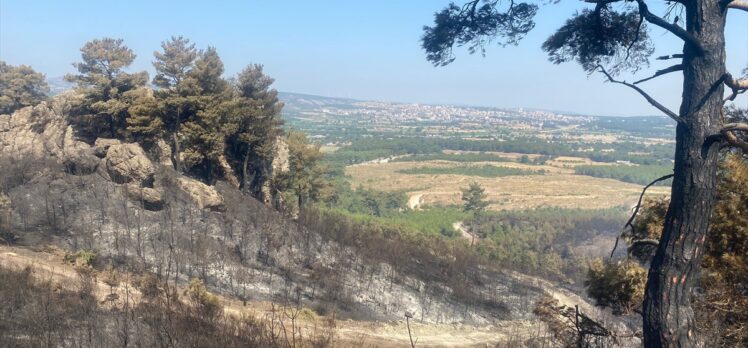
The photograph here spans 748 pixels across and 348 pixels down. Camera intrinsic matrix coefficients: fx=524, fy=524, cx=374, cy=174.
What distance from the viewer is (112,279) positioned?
44.9 feet

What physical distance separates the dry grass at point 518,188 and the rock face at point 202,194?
47.1 metres

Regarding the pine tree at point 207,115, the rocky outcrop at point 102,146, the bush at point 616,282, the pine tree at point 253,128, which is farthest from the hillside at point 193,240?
the bush at point 616,282

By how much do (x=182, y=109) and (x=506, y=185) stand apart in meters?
65.8

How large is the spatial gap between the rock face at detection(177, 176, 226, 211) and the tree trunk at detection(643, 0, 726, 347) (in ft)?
64.2

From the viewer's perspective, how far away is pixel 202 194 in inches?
856

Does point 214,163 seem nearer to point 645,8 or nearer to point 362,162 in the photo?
point 645,8

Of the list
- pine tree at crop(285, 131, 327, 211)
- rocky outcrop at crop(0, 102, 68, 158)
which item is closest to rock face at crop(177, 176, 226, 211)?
rocky outcrop at crop(0, 102, 68, 158)

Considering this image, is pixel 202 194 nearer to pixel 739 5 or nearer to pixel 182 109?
pixel 182 109

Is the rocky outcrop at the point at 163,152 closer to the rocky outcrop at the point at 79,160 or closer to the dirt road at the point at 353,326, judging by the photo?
the rocky outcrop at the point at 79,160

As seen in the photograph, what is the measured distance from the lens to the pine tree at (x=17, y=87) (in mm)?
24172

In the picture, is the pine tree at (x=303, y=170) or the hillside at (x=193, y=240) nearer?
the hillside at (x=193, y=240)

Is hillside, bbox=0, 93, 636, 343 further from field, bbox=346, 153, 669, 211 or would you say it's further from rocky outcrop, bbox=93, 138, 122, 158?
field, bbox=346, 153, 669, 211

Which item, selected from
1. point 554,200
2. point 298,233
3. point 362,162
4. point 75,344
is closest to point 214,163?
point 298,233

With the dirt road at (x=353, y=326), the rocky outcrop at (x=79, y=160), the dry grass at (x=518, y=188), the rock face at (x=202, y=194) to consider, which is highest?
the rocky outcrop at (x=79, y=160)
